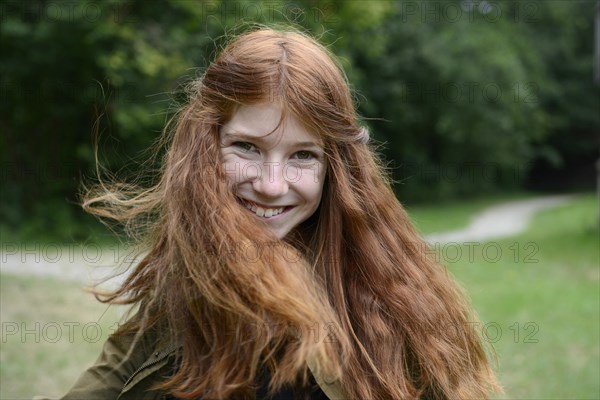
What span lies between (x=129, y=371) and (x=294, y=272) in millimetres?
524

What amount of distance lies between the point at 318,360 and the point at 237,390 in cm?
21

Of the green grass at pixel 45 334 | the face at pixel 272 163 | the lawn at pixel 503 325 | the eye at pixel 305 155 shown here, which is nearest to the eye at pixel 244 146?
the face at pixel 272 163

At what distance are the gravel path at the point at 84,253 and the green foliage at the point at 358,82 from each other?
1.01 metres

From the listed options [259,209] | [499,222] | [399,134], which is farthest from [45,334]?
[399,134]

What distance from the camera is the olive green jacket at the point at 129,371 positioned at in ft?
6.22

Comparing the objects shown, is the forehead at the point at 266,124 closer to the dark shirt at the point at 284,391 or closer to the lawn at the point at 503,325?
the dark shirt at the point at 284,391

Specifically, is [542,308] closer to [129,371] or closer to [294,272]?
[294,272]

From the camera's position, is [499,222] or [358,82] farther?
[358,82]

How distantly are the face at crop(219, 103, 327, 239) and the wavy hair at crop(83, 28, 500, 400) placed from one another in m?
0.03

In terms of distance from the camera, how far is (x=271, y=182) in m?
1.92

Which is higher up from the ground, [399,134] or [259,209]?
[259,209]

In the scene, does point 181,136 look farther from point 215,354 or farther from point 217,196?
point 215,354

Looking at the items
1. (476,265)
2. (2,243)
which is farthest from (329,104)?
(2,243)

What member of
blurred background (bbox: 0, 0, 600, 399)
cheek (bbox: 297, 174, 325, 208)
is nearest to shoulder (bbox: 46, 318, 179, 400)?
cheek (bbox: 297, 174, 325, 208)
